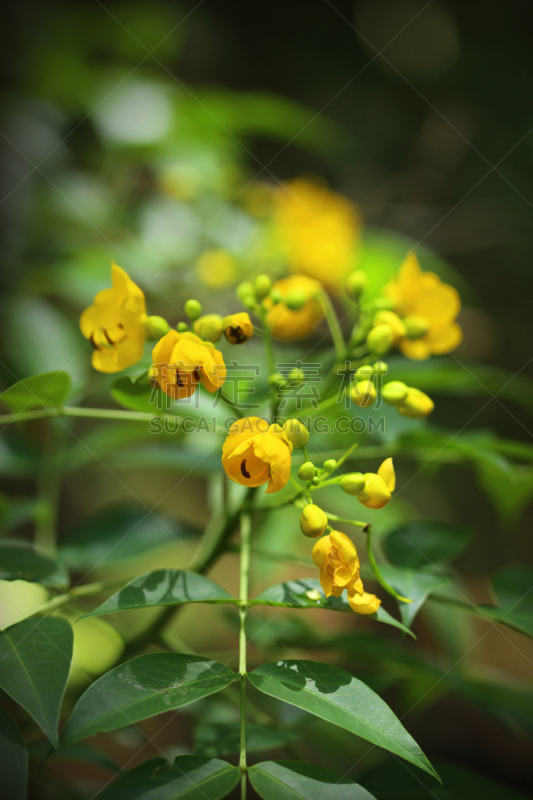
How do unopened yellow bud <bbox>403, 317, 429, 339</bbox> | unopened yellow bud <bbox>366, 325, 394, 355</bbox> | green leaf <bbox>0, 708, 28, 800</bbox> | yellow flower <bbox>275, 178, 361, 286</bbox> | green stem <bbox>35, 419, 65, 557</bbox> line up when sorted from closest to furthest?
green leaf <bbox>0, 708, 28, 800</bbox>
unopened yellow bud <bbox>366, 325, 394, 355</bbox>
unopened yellow bud <bbox>403, 317, 429, 339</bbox>
green stem <bbox>35, 419, 65, 557</bbox>
yellow flower <bbox>275, 178, 361, 286</bbox>

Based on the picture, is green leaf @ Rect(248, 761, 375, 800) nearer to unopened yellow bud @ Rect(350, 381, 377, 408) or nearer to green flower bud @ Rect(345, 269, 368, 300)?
unopened yellow bud @ Rect(350, 381, 377, 408)

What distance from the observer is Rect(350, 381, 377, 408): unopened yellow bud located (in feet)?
2.58

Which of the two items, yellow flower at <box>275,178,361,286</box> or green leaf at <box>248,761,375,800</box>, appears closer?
green leaf at <box>248,761,375,800</box>

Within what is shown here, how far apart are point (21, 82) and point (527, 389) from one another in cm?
179

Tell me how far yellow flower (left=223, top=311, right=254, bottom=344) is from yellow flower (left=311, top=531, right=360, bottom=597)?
1.11 feet

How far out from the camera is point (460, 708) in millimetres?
1942

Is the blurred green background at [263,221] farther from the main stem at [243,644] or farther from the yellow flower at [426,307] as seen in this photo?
the main stem at [243,644]

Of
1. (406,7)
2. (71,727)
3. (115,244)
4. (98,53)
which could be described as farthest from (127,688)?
(406,7)

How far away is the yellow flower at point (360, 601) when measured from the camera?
655 millimetres

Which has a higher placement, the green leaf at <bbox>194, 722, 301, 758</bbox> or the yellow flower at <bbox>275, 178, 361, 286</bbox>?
the yellow flower at <bbox>275, 178, 361, 286</bbox>

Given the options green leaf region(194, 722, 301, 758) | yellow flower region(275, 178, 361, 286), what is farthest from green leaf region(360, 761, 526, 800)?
yellow flower region(275, 178, 361, 286)

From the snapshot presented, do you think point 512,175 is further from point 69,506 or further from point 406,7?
point 69,506

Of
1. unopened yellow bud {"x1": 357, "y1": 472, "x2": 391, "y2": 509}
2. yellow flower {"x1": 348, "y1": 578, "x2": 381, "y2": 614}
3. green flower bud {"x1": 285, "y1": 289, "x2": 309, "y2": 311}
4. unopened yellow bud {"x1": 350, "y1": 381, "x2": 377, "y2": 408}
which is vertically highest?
green flower bud {"x1": 285, "y1": 289, "x2": 309, "y2": 311}

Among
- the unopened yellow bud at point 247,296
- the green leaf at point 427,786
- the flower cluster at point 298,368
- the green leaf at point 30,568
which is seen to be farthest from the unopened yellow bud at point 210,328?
the green leaf at point 427,786
